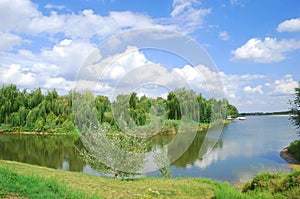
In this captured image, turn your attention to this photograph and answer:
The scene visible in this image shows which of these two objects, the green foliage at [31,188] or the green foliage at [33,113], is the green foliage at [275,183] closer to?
the green foliage at [31,188]

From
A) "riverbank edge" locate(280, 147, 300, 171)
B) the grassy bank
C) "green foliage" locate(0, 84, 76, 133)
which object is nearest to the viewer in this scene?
the grassy bank

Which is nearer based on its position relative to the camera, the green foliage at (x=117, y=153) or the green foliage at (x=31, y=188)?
the green foliage at (x=31, y=188)

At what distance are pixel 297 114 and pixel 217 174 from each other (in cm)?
1065

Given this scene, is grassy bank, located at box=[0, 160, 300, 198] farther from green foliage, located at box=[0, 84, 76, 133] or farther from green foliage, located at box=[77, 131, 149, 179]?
green foliage, located at box=[0, 84, 76, 133]

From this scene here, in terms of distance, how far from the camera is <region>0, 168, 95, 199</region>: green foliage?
17.9 feet

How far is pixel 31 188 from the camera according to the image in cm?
567

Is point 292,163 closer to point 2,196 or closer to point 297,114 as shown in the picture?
point 297,114

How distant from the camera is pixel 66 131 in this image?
4525 cm

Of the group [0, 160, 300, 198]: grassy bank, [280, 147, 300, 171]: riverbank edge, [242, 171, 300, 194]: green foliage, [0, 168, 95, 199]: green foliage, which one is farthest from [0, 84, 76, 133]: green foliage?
[242, 171, 300, 194]: green foliage

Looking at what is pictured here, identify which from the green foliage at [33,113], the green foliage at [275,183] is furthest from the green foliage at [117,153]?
the green foliage at [33,113]

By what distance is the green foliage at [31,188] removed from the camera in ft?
17.9

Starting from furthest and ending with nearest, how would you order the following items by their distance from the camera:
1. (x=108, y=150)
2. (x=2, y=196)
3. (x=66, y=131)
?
(x=66, y=131), (x=108, y=150), (x=2, y=196)

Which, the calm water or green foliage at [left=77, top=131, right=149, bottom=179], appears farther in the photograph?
the calm water

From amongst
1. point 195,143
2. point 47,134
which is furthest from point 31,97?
point 195,143
